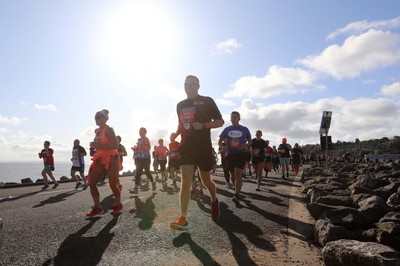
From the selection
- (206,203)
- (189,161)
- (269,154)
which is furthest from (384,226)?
(269,154)

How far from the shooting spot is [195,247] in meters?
3.82

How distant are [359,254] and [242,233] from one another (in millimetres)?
1878

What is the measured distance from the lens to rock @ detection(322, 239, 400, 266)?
2672mm

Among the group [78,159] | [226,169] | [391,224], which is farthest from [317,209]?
[78,159]

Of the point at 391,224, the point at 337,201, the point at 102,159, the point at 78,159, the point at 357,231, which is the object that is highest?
the point at 78,159

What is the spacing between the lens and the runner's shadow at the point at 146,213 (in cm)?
515

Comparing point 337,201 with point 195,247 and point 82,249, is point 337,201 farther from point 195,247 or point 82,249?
point 82,249

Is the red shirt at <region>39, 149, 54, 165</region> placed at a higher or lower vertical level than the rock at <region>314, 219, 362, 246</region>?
higher

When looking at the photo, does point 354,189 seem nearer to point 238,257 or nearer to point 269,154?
point 238,257

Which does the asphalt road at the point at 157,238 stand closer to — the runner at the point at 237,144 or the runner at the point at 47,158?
the runner at the point at 237,144

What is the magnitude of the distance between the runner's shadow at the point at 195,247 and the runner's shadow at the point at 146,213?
84 cm

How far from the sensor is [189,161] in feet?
15.5

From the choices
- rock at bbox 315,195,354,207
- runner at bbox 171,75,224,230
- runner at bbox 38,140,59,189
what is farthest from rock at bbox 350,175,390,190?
runner at bbox 38,140,59,189

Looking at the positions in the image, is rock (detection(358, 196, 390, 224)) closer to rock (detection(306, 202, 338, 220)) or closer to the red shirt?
rock (detection(306, 202, 338, 220))
